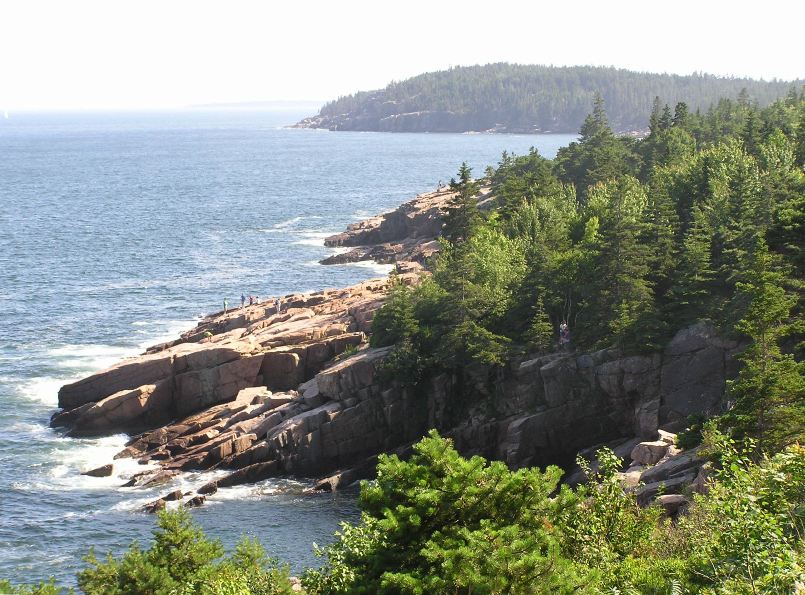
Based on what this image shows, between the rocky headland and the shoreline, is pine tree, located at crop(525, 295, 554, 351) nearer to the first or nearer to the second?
the rocky headland

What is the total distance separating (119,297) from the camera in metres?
98.4

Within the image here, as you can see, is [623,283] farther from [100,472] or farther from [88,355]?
[88,355]

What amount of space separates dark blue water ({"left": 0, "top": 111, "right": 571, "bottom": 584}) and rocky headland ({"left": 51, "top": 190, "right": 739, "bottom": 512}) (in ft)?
7.80

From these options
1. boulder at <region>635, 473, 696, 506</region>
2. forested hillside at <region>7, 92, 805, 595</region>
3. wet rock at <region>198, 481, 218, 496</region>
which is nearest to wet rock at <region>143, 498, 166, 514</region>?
wet rock at <region>198, 481, 218, 496</region>

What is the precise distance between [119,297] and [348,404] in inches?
1881

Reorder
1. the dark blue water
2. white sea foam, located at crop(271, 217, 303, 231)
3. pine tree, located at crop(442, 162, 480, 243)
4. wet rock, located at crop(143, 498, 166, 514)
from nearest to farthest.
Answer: the dark blue water < wet rock, located at crop(143, 498, 166, 514) < pine tree, located at crop(442, 162, 480, 243) < white sea foam, located at crop(271, 217, 303, 231)

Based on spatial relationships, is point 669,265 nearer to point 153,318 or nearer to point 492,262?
point 492,262

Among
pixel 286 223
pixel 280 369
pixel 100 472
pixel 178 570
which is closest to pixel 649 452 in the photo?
pixel 178 570

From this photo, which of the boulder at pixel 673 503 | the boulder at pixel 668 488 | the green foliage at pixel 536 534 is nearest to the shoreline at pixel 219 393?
the boulder at pixel 668 488

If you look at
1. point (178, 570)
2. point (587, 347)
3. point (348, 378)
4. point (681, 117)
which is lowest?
point (348, 378)

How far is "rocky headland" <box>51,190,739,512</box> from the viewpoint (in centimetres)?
5150

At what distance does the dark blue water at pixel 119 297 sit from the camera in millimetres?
50438

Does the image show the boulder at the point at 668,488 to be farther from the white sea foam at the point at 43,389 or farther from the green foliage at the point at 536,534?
the white sea foam at the point at 43,389

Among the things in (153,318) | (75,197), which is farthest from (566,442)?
(75,197)
